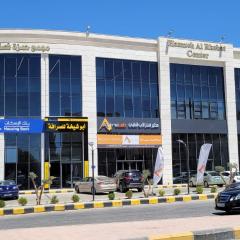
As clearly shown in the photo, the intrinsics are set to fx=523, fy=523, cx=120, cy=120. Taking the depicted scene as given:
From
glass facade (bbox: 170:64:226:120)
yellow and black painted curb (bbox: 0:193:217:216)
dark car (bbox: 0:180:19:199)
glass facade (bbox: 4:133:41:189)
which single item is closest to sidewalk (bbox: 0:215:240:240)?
yellow and black painted curb (bbox: 0:193:217:216)

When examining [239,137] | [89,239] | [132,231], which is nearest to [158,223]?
[132,231]

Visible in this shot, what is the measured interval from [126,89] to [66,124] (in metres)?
6.53

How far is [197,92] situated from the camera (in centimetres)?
5019

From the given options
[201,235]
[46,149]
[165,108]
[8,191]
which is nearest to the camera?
[201,235]

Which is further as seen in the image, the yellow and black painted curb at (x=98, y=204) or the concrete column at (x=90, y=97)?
the concrete column at (x=90, y=97)

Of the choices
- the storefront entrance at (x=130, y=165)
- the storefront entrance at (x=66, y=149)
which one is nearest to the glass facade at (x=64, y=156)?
the storefront entrance at (x=66, y=149)

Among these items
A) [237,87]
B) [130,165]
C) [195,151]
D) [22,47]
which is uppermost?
[22,47]

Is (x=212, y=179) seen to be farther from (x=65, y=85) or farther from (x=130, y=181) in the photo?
(x=65, y=85)

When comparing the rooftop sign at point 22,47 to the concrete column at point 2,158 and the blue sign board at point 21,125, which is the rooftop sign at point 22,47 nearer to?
the blue sign board at point 21,125

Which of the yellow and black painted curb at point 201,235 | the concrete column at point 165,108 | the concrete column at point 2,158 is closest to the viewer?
the yellow and black painted curb at point 201,235

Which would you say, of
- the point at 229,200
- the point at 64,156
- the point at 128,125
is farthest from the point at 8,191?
the point at 229,200

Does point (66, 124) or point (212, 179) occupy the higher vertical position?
point (66, 124)

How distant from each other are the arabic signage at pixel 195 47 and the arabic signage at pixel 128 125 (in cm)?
738

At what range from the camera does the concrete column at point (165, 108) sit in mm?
47469
